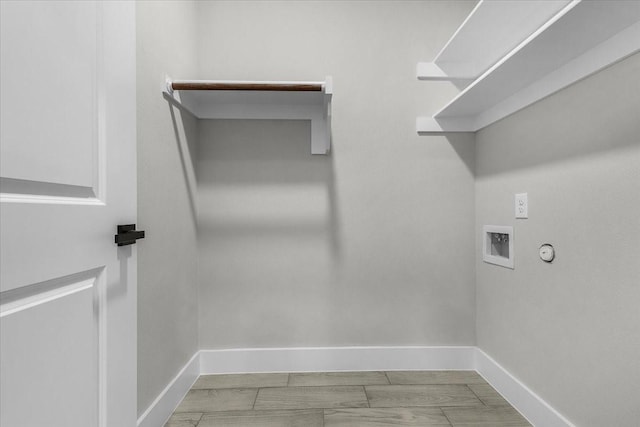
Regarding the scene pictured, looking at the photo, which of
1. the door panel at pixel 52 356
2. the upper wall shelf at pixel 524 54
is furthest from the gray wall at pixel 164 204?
the upper wall shelf at pixel 524 54

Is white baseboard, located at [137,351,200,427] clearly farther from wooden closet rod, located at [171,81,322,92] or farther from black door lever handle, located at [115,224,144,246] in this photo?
wooden closet rod, located at [171,81,322,92]

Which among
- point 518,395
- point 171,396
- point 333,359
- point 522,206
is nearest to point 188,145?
point 171,396

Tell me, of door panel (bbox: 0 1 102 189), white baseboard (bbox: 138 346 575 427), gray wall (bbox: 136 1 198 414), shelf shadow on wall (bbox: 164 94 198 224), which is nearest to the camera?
door panel (bbox: 0 1 102 189)

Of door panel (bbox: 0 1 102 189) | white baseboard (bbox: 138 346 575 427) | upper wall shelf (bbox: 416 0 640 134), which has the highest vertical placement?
upper wall shelf (bbox: 416 0 640 134)

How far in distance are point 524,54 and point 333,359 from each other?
1.57 metres

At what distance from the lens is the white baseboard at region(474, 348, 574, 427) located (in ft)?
4.08

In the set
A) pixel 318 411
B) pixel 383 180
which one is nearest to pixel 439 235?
pixel 383 180

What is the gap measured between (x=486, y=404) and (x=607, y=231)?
36.0 inches

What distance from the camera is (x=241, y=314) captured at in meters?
1.79

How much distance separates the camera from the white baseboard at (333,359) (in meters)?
1.77

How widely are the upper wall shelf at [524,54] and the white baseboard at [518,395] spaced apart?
1162 millimetres

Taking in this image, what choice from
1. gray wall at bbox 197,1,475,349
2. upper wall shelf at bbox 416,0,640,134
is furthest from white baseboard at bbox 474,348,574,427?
upper wall shelf at bbox 416,0,640,134

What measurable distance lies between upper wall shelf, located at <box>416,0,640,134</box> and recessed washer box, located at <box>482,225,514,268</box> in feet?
1.71

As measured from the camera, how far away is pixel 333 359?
1785 mm
